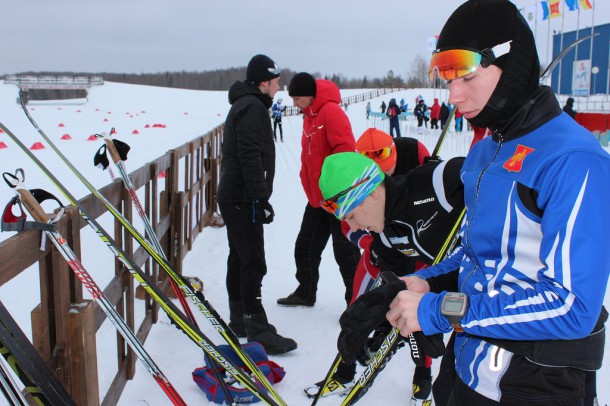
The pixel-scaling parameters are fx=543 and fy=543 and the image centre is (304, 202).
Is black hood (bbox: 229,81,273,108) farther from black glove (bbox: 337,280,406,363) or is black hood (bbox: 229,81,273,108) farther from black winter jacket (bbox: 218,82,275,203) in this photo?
black glove (bbox: 337,280,406,363)

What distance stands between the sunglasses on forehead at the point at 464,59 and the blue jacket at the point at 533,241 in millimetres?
156

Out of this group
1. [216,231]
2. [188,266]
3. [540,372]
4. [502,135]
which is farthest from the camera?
[216,231]

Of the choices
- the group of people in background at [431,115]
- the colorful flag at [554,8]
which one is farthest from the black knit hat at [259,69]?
the colorful flag at [554,8]

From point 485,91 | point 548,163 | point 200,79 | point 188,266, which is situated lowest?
point 188,266

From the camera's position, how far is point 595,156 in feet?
3.85

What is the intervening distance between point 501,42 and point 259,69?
2975 millimetres

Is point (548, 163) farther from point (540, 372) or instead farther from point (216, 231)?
point (216, 231)

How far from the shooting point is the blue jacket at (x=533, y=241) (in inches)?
45.3

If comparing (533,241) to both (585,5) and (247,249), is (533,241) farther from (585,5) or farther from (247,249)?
(585,5)

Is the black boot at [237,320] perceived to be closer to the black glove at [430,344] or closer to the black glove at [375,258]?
the black glove at [375,258]

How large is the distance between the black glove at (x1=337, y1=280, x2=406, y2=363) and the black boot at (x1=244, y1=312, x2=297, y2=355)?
2251 mm

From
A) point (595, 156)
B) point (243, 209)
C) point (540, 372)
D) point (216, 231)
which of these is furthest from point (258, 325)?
point (216, 231)

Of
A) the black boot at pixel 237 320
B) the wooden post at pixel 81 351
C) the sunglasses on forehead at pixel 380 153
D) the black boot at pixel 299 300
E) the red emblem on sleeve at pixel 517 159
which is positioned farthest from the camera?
the black boot at pixel 299 300

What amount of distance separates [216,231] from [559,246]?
22.3ft
